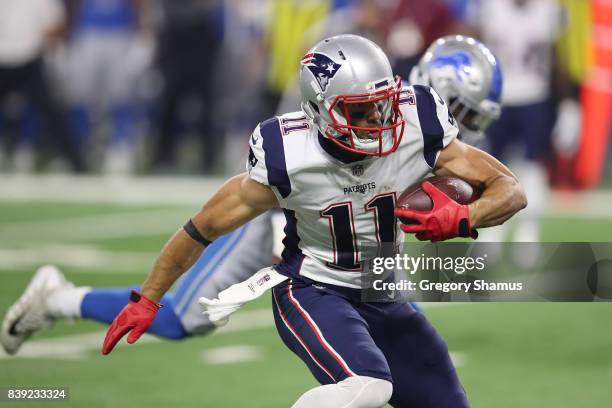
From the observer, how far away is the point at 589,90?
450 inches

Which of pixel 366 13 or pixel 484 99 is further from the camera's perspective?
pixel 366 13

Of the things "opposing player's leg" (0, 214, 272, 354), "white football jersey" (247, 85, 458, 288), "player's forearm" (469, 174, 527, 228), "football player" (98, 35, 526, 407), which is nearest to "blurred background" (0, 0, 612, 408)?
"opposing player's leg" (0, 214, 272, 354)

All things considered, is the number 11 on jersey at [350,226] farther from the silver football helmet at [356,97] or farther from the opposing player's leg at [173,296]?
the opposing player's leg at [173,296]

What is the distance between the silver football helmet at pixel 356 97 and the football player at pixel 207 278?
118 cm

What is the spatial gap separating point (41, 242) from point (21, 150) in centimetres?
451

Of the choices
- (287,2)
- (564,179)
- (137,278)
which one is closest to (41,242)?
(137,278)

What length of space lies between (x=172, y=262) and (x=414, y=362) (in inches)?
33.0

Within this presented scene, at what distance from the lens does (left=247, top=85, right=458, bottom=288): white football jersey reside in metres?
3.78

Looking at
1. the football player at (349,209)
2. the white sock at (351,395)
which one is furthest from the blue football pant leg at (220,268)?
the white sock at (351,395)

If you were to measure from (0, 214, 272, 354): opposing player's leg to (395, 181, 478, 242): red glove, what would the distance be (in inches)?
52.9

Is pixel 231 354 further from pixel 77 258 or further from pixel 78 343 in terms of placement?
pixel 77 258

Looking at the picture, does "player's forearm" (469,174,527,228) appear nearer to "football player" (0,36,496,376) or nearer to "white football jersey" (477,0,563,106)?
"football player" (0,36,496,376)

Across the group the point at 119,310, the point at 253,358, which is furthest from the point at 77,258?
the point at 119,310

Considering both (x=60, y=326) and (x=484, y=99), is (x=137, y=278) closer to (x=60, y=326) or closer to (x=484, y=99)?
(x=60, y=326)
